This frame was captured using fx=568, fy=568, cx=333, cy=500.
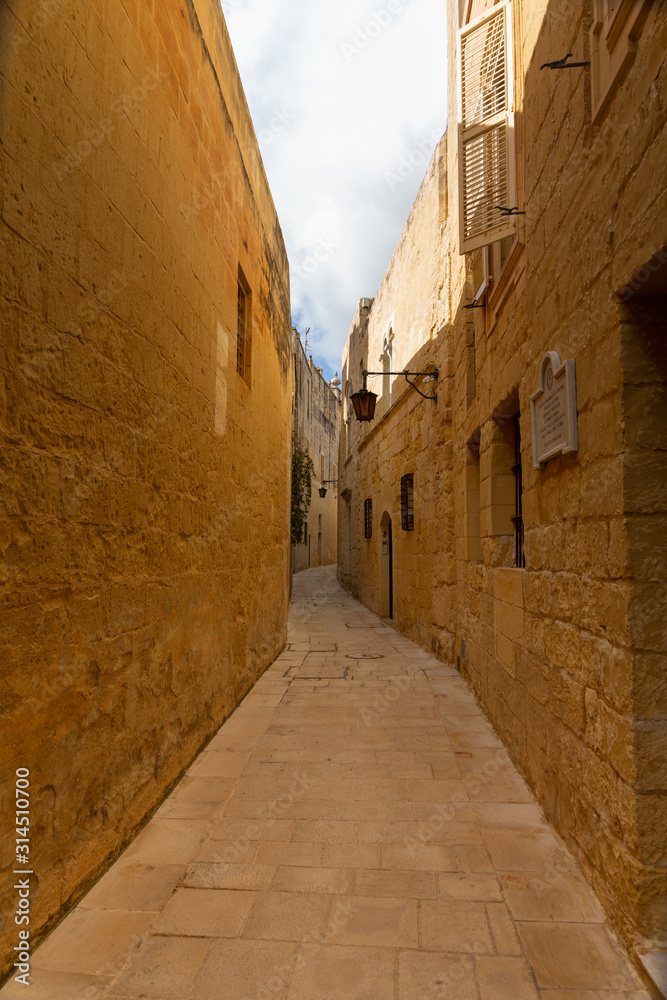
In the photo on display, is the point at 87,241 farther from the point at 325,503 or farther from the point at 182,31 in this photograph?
the point at 325,503

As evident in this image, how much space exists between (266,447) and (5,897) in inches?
196

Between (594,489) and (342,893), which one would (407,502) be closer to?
(594,489)

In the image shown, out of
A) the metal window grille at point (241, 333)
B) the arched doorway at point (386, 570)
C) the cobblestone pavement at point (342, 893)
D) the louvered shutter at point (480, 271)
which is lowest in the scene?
the cobblestone pavement at point (342, 893)

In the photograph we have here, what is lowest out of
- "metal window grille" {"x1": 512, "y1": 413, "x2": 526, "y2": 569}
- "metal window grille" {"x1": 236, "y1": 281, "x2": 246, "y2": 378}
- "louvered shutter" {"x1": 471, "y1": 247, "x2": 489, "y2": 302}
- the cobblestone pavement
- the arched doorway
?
the cobblestone pavement

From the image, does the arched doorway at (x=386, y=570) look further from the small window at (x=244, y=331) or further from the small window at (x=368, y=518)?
the small window at (x=244, y=331)

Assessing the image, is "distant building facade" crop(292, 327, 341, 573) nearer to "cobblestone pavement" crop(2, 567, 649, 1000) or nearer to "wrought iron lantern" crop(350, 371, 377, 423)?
"wrought iron lantern" crop(350, 371, 377, 423)

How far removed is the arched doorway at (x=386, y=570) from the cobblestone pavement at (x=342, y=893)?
679 centimetres

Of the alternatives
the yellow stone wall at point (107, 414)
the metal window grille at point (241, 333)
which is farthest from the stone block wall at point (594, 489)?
the metal window grille at point (241, 333)

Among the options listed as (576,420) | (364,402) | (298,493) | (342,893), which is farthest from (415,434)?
(342,893)

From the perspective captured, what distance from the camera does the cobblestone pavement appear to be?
1790 millimetres

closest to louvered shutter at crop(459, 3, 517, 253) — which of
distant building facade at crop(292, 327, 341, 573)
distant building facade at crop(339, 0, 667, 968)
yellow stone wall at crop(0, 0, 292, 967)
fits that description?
distant building facade at crop(339, 0, 667, 968)

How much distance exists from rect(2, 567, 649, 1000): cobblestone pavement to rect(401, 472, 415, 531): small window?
4870 mm

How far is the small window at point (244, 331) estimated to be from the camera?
5250 millimetres

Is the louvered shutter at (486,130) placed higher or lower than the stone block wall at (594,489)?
higher
